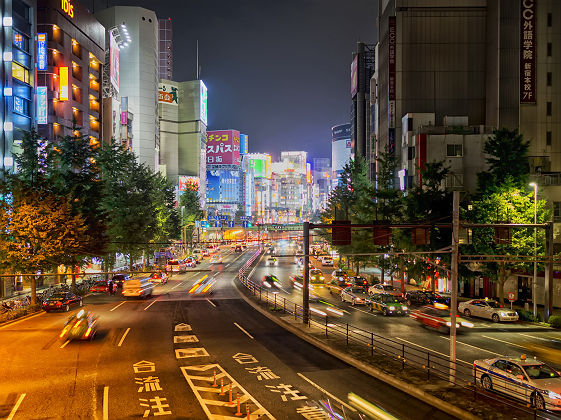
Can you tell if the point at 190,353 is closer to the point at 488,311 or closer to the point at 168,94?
the point at 488,311

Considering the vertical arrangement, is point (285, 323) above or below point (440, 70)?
below

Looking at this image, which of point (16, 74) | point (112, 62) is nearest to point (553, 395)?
point (16, 74)

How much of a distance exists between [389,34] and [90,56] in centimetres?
4824

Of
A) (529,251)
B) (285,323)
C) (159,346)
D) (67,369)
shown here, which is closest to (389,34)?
(529,251)

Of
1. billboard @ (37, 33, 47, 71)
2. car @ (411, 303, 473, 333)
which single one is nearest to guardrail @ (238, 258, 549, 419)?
car @ (411, 303, 473, 333)

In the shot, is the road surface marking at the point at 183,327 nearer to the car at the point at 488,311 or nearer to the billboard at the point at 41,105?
the car at the point at 488,311

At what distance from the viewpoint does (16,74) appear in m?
53.4

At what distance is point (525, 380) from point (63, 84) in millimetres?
66052

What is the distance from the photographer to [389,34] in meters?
71.2

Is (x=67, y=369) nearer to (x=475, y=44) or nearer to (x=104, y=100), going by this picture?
(x=475, y=44)

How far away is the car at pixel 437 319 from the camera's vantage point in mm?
30469

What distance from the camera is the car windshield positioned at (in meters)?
17.4

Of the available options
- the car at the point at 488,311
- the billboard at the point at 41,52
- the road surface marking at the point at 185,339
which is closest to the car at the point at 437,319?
the car at the point at 488,311

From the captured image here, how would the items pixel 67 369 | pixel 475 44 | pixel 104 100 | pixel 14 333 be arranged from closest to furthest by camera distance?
pixel 67 369, pixel 14 333, pixel 475 44, pixel 104 100
